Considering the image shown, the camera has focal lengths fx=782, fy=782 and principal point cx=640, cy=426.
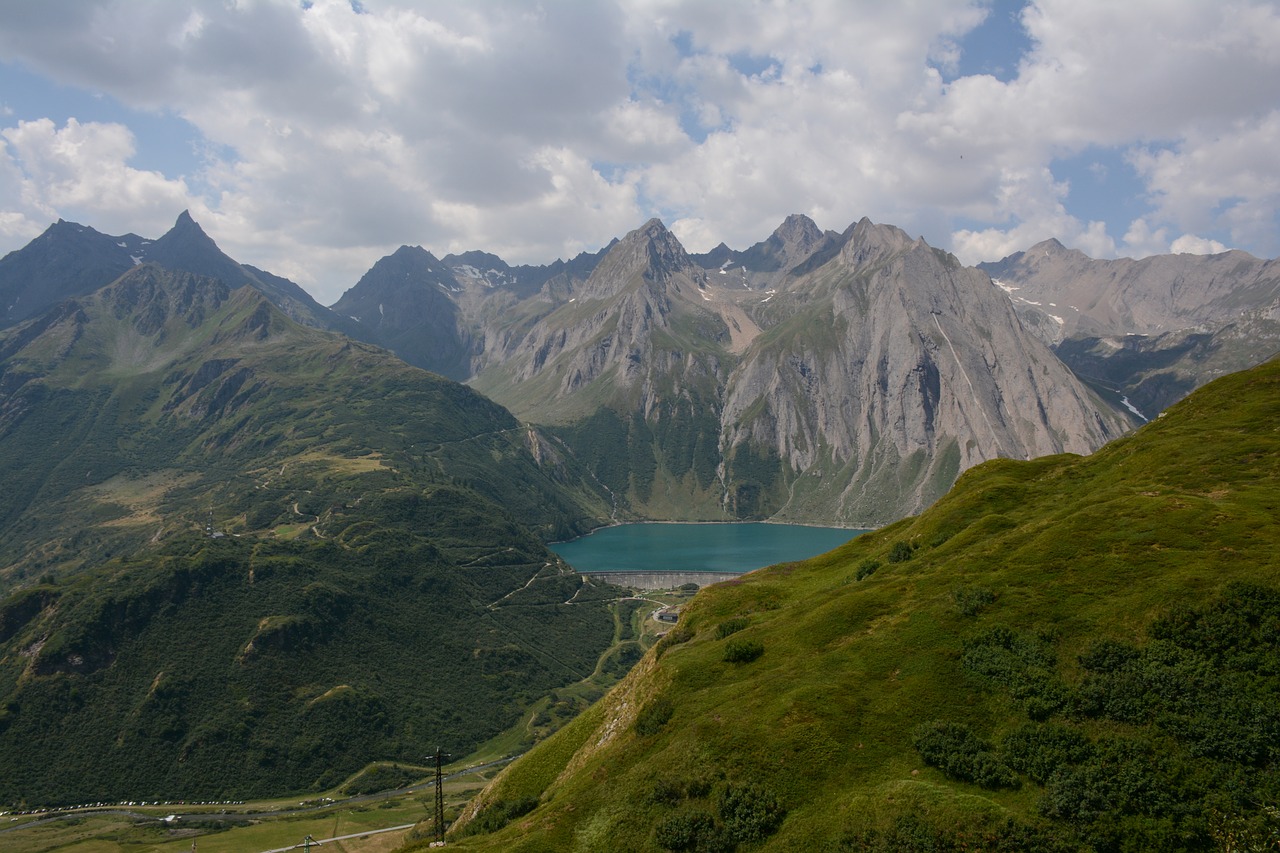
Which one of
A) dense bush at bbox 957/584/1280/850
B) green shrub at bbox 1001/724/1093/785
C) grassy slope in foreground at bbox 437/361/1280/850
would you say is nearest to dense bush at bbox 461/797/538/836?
grassy slope in foreground at bbox 437/361/1280/850

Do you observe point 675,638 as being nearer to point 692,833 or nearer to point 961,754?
point 692,833

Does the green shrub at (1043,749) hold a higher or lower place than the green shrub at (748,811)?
higher

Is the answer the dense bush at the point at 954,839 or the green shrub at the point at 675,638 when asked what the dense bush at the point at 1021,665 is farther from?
the green shrub at the point at 675,638

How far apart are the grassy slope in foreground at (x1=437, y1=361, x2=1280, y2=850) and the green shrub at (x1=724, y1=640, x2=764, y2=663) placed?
17.0 inches

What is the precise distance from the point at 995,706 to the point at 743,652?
975 inches

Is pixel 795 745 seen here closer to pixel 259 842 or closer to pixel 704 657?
pixel 704 657

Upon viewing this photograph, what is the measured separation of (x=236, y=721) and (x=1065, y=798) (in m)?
202

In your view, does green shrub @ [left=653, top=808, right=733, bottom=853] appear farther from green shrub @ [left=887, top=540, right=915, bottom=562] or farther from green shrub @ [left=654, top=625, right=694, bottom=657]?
green shrub @ [left=887, top=540, right=915, bottom=562]

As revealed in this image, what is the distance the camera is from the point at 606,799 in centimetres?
6306

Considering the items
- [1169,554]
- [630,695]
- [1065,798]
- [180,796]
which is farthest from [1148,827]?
[180,796]

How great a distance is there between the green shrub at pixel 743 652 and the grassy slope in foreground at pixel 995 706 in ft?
1.42

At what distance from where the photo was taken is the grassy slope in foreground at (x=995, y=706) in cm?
4669

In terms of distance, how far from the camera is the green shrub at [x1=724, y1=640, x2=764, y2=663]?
75562 millimetres

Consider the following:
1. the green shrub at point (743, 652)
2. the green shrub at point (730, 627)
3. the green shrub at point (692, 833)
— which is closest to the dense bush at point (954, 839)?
the green shrub at point (692, 833)
